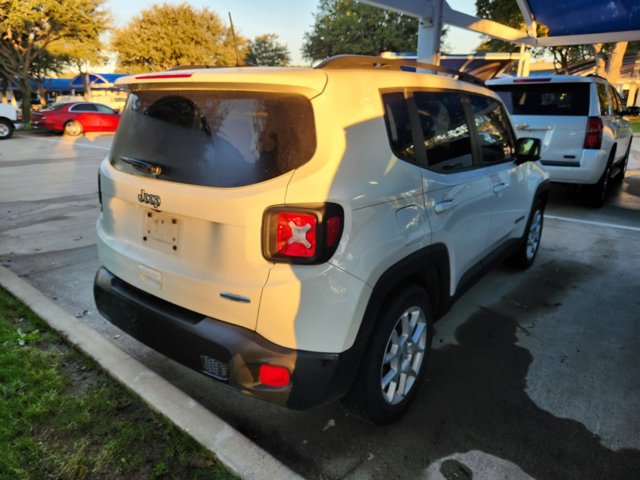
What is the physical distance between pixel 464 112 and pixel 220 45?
33.2m

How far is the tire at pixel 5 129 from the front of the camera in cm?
1823

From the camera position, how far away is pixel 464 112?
3.12 metres

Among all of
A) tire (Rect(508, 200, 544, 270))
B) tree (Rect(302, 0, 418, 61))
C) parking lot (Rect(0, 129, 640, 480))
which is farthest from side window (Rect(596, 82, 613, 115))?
tree (Rect(302, 0, 418, 61))

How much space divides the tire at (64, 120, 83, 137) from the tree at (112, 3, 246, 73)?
11112mm

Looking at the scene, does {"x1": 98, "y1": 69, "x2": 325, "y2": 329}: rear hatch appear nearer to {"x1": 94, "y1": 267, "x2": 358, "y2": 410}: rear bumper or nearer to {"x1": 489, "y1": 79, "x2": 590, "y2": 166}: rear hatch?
{"x1": 94, "y1": 267, "x2": 358, "y2": 410}: rear bumper

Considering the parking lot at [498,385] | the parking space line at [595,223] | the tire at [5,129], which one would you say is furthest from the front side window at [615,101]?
the tire at [5,129]

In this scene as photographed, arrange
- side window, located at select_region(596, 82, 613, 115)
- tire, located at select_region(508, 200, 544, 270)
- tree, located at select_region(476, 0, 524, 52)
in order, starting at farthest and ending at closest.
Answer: tree, located at select_region(476, 0, 524, 52)
side window, located at select_region(596, 82, 613, 115)
tire, located at select_region(508, 200, 544, 270)

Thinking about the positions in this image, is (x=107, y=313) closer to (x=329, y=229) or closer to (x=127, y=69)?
(x=329, y=229)

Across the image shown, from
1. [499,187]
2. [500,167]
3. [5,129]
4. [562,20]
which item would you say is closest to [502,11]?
[562,20]

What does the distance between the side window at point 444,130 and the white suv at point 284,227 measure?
0.02m

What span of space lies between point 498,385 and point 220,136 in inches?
87.4

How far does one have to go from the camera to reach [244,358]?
197 cm

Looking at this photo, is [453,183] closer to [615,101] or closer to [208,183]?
[208,183]

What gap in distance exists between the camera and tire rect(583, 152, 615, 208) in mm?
7215
